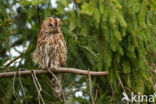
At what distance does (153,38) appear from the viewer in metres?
3.38

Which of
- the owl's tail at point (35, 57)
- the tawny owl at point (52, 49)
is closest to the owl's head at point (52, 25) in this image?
the tawny owl at point (52, 49)

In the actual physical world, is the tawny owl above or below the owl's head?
below

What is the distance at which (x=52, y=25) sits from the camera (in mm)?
5328

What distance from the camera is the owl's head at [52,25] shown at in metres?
5.16

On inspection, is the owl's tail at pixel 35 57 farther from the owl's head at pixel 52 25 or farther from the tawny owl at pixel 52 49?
the owl's head at pixel 52 25

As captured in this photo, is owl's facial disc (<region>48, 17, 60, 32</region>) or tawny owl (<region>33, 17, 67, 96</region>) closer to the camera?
owl's facial disc (<region>48, 17, 60, 32</region>)

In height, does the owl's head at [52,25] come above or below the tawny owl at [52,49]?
above

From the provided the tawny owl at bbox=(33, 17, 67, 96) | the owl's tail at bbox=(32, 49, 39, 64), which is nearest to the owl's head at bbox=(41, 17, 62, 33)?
the tawny owl at bbox=(33, 17, 67, 96)

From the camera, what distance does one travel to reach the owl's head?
16.9 feet

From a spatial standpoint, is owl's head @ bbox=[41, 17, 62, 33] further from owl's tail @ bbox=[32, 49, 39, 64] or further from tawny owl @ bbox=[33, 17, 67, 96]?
owl's tail @ bbox=[32, 49, 39, 64]

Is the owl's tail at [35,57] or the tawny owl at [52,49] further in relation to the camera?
the tawny owl at [52,49]

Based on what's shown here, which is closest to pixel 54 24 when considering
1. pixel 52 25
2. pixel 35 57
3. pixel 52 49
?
pixel 52 25

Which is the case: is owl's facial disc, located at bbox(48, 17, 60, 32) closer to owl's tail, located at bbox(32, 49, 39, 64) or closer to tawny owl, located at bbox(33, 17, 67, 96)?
tawny owl, located at bbox(33, 17, 67, 96)

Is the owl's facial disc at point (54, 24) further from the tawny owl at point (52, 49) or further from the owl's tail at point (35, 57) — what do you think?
the owl's tail at point (35, 57)
